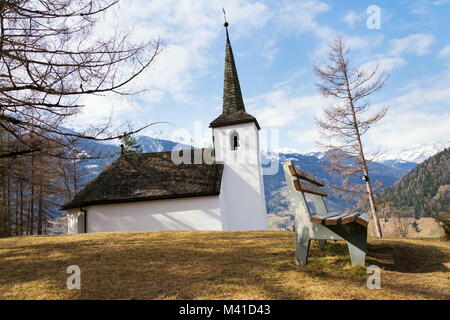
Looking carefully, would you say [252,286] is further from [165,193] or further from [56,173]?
[56,173]

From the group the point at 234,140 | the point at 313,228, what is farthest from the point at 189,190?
the point at 313,228

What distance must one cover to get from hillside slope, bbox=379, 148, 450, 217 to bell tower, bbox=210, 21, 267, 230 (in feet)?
482

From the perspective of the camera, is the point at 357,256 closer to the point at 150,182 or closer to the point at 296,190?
the point at 296,190

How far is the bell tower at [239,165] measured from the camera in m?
19.0

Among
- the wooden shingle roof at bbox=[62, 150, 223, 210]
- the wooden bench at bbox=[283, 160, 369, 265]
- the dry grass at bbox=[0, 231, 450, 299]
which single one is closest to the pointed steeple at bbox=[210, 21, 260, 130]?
the wooden shingle roof at bbox=[62, 150, 223, 210]

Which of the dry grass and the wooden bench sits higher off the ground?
the wooden bench

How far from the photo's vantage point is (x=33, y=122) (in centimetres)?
667

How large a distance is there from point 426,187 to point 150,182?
191 metres

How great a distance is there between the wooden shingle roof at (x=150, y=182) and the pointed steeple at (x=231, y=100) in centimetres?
336

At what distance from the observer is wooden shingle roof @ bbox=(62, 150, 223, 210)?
18.3 metres

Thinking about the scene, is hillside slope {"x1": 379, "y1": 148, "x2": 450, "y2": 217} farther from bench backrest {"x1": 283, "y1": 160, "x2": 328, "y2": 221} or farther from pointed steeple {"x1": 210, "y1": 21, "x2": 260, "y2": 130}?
bench backrest {"x1": 283, "y1": 160, "x2": 328, "y2": 221}

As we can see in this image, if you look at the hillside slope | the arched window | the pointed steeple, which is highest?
the pointed steeple
